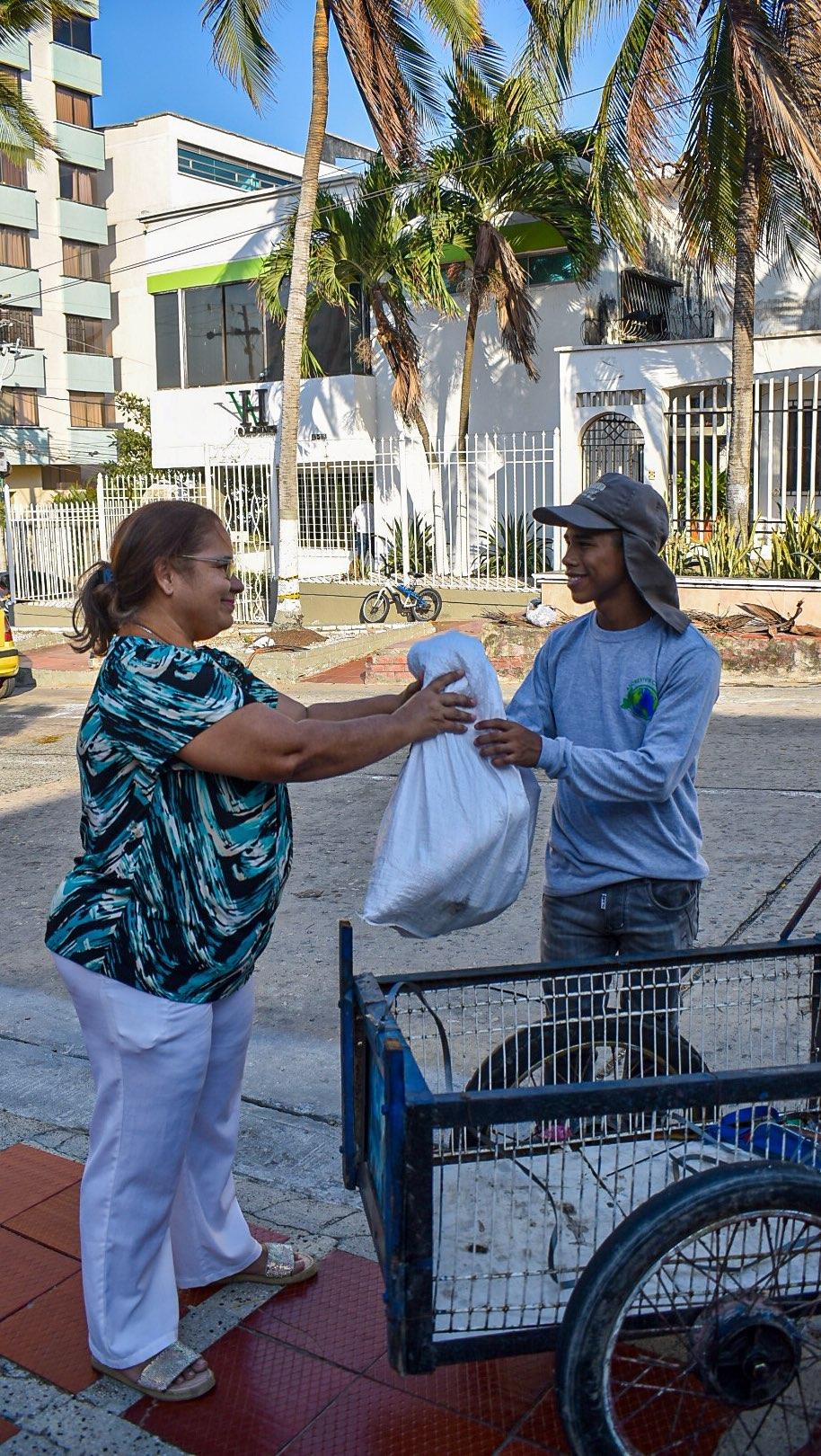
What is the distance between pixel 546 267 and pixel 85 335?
90.3ft

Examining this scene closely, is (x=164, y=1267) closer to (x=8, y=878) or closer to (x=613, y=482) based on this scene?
(x=613, y=482)

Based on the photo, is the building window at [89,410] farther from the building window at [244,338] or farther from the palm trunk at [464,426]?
the palm trunk at [464,426]

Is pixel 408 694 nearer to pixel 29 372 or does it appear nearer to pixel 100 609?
pixel 100 609

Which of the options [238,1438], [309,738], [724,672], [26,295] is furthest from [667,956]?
[26,295]

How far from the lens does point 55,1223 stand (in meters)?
3.21

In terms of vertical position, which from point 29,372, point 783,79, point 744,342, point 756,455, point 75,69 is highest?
point 75,69

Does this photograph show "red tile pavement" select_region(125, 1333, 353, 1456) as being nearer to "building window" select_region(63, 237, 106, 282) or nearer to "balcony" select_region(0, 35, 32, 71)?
"balcony" select_region(0, 35, 32, 71)

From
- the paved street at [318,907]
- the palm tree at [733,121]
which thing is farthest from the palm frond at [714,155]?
the paved street at [318,907]

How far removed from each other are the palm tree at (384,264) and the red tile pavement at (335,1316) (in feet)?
50.1

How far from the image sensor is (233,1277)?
2941 millimetres

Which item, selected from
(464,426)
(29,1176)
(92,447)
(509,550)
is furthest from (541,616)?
(92,447)

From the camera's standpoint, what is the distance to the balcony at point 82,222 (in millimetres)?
41438

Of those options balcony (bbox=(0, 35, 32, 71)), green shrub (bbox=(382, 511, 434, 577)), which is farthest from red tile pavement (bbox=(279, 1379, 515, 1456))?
balcony (bbox=(0, 35, 32, 71))

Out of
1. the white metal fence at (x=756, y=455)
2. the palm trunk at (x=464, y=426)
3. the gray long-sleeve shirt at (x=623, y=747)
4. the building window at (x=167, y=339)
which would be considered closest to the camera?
the gray long-sleeve shirt at (x=623, y=747)
